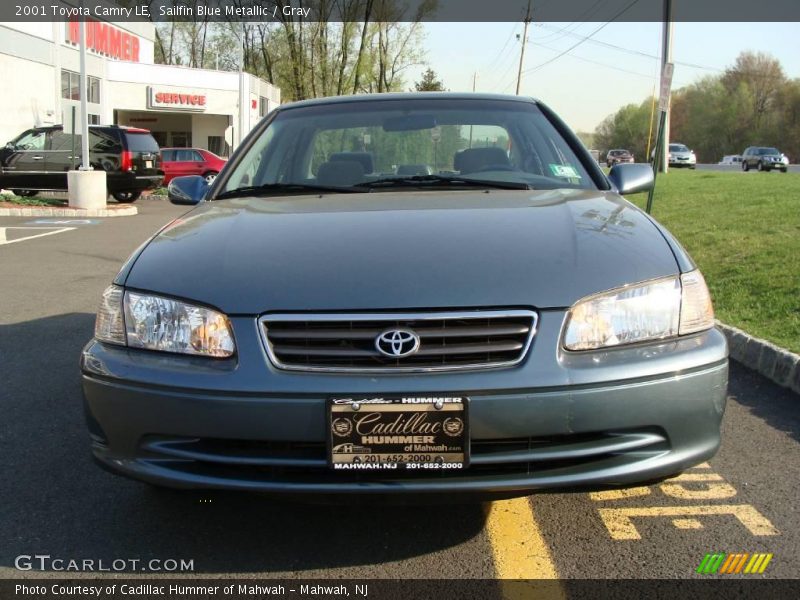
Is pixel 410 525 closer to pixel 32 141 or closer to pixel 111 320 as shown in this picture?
pixel 111 320

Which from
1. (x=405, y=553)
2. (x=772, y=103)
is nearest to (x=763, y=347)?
(x=405, y=553)

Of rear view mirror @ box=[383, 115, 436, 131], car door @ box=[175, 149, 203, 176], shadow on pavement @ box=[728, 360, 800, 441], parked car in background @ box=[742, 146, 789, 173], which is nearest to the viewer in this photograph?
rear view mirror @ box=[383, 115, 436, 131]

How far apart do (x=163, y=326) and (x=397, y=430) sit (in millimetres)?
809

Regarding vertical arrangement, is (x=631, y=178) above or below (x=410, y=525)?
above

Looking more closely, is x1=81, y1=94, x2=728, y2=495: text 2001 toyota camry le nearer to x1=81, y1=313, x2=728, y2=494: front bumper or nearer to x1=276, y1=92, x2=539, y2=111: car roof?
x1=81, y1=313, x2=728, y2=494: front bumper

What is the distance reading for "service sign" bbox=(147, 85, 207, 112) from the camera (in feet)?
121

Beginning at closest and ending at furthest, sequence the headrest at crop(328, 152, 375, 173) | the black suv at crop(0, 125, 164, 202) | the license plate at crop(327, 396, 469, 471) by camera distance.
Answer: the license plate at crop(327, 396, 469, 471)
the headrest at crop(328, 152, 375, 173)
the black suv at crop(0, 125, 164, 202)

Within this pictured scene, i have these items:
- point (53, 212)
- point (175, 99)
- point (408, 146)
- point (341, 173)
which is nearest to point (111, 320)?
point (341, 173)

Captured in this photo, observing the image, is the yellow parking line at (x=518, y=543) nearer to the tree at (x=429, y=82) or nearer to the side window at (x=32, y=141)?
the side window at (x=32, y=141)

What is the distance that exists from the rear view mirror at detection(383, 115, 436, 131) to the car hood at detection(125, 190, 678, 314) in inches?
33.2

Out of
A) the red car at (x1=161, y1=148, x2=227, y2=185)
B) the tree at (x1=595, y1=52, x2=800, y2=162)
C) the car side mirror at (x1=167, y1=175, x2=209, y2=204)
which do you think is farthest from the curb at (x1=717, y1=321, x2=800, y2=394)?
the tree at (x1=595, y1=52, x2=800, y2=162)

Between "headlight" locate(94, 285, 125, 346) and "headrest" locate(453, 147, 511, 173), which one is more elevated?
"headrest" locate(453, 147, 511, 173)

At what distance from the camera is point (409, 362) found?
2154mm

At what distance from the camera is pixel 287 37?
43750mm
